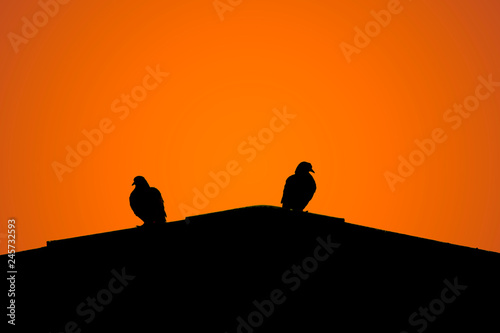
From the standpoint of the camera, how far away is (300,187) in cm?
797

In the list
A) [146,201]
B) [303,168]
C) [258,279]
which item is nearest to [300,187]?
[303,168]

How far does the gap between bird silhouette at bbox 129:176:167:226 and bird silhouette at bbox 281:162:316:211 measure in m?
1.80

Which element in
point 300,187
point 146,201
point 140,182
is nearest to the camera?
point 146,201

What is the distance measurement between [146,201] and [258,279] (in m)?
4.02

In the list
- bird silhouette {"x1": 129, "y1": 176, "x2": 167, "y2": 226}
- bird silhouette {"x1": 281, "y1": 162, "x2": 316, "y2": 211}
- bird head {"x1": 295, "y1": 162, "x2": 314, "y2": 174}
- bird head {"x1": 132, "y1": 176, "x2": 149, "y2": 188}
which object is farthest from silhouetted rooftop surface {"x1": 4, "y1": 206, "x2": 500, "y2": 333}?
bird head {"x1": 295, "y1": 162, "x2": 314, "y2": 174}

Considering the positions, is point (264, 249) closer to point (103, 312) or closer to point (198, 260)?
point (198, 260)

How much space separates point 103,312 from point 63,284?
488mm

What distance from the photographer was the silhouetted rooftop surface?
3.71 metres

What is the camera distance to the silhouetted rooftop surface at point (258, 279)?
3705 mm

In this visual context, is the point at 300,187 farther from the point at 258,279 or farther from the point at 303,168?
the point at 258,279

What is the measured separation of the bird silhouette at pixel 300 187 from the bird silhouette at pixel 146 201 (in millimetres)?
1796

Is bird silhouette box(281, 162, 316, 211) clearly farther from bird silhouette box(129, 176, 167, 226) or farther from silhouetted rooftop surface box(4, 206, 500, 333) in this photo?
silhouetted rooftop surface box(4, 206, 500, 333)

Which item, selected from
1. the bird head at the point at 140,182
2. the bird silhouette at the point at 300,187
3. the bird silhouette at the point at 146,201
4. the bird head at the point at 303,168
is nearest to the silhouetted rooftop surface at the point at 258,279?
the bird silhouette at the point at 146,201

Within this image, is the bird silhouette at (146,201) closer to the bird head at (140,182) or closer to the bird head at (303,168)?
the bird head at (140,182)
